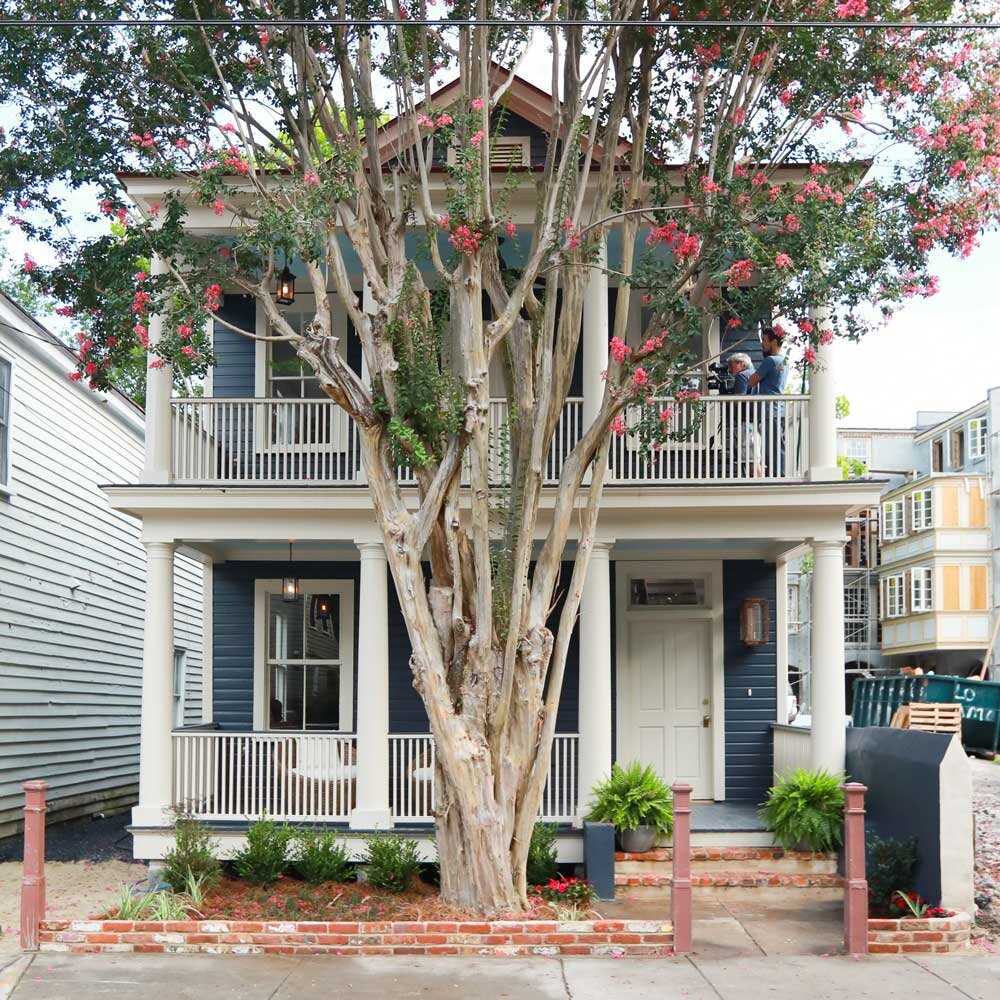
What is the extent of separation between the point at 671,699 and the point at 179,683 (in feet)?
31.7

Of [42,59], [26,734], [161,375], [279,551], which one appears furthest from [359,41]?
[26,734]

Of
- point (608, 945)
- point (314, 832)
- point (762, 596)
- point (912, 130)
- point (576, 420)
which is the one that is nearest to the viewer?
point (608, 945)

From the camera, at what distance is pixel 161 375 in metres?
12.5

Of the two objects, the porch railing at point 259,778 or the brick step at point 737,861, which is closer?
the brick step at point 737,861

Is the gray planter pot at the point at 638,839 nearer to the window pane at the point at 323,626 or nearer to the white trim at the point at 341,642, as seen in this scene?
the white trim at the point at 341,642

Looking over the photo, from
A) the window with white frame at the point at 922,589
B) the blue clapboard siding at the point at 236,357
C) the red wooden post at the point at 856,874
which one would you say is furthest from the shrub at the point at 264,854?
the window with white frame at the point at 922,589

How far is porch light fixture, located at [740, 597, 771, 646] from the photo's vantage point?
1416 centimetres

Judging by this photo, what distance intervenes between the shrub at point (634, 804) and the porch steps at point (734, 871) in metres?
0.30

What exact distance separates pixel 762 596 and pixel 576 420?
3318 millimetres

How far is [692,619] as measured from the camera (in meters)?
14.6

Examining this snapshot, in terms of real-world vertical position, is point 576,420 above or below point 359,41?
below

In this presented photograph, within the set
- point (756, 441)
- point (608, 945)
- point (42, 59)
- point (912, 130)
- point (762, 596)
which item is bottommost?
point (608, 945)

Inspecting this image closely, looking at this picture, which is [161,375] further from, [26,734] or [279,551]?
[26,734]

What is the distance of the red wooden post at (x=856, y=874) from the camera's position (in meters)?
9.18
